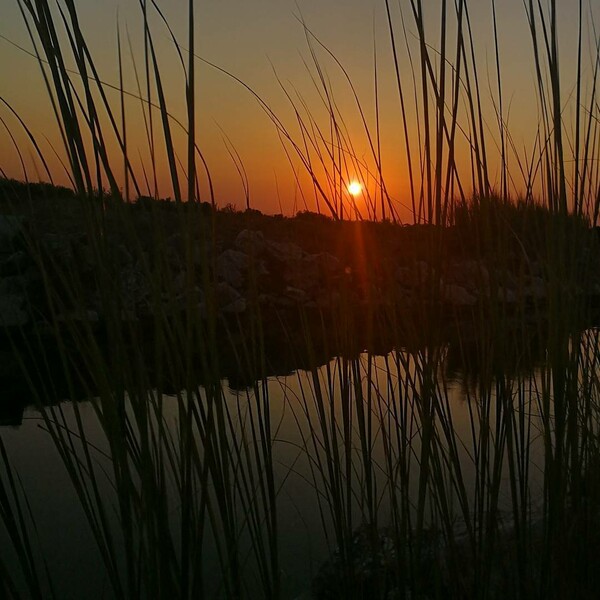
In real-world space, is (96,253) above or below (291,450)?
above

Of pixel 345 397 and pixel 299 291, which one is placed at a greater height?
pixel 299 291

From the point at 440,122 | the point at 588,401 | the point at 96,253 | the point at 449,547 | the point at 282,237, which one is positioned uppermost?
the point at 282,237

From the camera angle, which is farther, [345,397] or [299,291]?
[299,291]

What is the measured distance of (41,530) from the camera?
1.54 meters

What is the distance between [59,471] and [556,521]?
58.3 inches

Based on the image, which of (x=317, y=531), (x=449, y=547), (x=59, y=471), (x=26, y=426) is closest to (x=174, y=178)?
(x=449, y=547)

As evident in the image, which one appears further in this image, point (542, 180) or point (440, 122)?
point (542, 180)

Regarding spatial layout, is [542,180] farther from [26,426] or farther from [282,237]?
[282,237]

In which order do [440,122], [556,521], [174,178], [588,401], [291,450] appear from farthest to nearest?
1. [291,450]
2. [588,401]
3. [556,521]
4. [440,122]
5. [174,178]

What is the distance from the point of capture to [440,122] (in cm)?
56

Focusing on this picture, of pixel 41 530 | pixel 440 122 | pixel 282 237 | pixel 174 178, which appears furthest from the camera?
pixel 282 237

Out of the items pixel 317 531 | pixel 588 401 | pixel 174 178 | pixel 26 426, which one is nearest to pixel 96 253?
pixel 174 178

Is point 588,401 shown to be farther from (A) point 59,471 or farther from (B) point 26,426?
(B) point 26,426

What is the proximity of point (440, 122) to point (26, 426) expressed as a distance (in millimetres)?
2093
